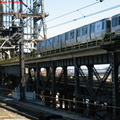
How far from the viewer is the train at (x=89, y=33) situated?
2559 centimetres

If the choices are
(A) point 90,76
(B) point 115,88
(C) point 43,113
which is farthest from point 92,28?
(C) point 43,113

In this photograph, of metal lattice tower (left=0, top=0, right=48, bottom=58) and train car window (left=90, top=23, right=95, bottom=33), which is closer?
train car window (left=90, top=23, right=95, bottom=33)

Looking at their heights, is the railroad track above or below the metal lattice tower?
below

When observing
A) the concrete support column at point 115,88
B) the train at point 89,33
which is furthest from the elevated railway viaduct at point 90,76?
the train at point 89,33

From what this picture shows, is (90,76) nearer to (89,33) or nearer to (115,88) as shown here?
(89,33)

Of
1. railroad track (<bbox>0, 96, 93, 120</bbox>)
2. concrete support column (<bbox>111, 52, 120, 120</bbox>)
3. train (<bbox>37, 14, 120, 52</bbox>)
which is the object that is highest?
train (<bbox>37, 14, 120, 52</bbox>)

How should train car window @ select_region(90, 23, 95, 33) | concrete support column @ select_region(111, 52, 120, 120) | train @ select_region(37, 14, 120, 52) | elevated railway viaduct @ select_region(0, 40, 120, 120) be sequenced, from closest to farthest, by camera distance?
concrete support column @ select_region(111, 52, 120, 120) → elevated railway viaduct @ select_region(0, 40, 120, 120) → train @ select_region(37, 14, 120, 52) → train car window @ select_region(90, 23, 95, 33)

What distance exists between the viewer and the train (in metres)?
25.6

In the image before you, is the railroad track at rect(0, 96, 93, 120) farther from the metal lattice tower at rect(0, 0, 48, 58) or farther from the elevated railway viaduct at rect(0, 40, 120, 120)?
the metal lattice tower at rect(0, 0, 48, 58)

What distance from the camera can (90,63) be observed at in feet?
90.6

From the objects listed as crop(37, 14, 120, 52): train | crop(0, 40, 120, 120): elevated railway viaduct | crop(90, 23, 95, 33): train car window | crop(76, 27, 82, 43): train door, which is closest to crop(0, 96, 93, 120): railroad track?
crop(0, 40, 120, 120): elevated railway viaduct

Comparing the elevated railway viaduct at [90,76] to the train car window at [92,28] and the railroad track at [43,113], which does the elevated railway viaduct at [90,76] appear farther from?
the train car window at [92,28]

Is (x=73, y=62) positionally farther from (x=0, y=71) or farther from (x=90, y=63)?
(x=0, y=71)

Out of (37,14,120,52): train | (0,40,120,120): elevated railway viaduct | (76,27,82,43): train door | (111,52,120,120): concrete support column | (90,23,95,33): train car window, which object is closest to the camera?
A: (111,52,120,120): concrete support column
